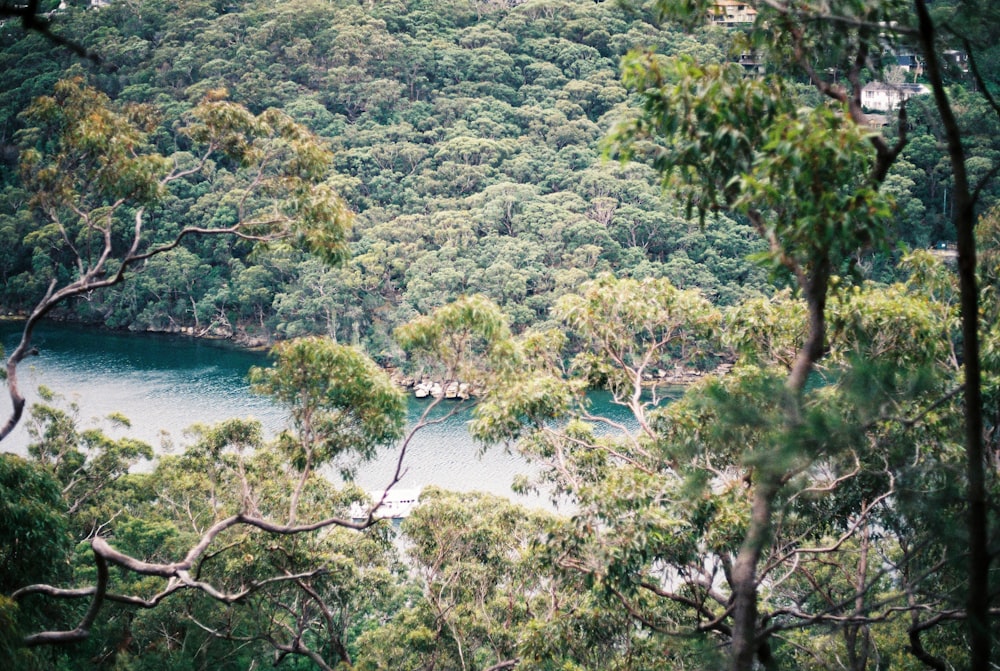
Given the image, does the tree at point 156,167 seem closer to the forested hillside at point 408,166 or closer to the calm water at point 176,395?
the calm water at point 176,395

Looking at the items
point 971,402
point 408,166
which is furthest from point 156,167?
point 408,166

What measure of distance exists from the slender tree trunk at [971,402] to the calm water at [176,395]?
520 inches

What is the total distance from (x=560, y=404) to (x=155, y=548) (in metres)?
6.42

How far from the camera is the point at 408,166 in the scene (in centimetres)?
3412

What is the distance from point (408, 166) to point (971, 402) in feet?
108

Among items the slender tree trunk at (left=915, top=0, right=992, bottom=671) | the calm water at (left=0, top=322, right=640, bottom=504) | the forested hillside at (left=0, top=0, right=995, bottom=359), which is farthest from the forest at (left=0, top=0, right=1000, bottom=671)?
the forested hillside at (left=0, top=0, right=995, bottom=359)

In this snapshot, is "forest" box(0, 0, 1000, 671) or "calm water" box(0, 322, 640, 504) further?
"calm water" box(0, 322, 640, 504)

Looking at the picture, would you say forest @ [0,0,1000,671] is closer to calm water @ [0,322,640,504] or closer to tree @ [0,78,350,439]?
tree @ [0,78,350,439]

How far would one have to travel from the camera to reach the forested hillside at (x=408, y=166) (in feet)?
91.2

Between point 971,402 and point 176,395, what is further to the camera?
point 176,395

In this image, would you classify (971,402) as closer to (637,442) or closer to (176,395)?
(637,442)

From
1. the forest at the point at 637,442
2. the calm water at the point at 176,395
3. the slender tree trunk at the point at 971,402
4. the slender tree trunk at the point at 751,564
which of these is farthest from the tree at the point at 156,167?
the calm water at the point at 176,395

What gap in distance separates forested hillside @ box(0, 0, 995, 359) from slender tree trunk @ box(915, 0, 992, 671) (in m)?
20.4

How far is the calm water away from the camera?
62.3 feet
